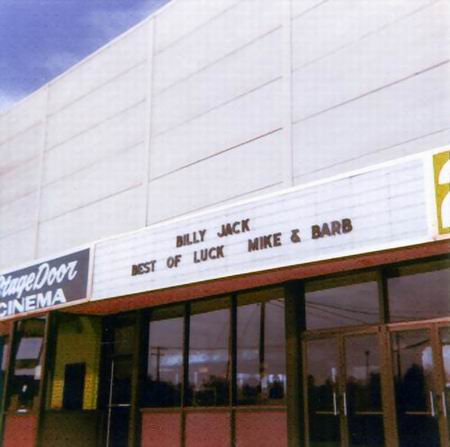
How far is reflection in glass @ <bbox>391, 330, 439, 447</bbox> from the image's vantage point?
29.4 ft

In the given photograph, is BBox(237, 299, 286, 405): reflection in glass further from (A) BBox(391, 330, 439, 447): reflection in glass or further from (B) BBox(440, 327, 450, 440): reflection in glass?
(B) BBox(440, 327, 450, 440): reflection in glass

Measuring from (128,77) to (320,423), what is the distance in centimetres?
894

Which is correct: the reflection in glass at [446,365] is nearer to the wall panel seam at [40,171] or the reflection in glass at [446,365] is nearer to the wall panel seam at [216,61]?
the wall panel seam at [216,61]

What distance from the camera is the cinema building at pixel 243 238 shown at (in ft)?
30.5

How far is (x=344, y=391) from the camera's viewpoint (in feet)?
32.6

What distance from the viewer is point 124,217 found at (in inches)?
556

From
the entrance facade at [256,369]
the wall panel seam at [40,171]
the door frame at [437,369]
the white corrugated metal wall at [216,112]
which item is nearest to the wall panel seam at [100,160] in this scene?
the white corrugated metal wall at [216,112]

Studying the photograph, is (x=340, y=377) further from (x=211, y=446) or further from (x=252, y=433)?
(x=211, y=446)

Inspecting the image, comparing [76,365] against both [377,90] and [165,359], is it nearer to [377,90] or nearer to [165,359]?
[165,359]

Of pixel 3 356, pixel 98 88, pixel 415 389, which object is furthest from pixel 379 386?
pixel 3 356

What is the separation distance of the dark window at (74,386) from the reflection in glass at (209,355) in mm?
3410

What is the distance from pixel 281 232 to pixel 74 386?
293 inches

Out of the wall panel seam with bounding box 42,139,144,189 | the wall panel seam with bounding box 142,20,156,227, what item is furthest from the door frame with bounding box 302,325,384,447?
the wall panel seam with bounding box 42,139,144,189

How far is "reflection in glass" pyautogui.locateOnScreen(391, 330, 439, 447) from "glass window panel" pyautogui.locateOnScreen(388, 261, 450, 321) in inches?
13.3
